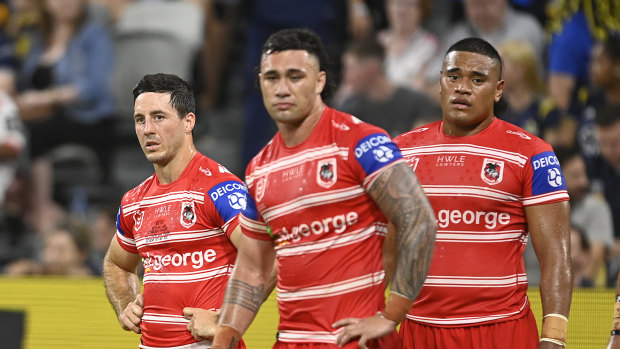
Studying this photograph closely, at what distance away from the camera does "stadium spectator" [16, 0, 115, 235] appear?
32.6 ft

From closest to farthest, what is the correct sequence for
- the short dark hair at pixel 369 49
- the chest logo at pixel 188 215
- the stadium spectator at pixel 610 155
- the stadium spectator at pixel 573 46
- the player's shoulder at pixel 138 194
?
the chest logo at pixel 188 215 < the player's shoulder at pixel 138 194 < the stadium spectator at pixel 610 155 < the stadium spectator at pixel 573 46 < the short dark hair at pixel 369 49

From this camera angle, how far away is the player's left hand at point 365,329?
3535 mm

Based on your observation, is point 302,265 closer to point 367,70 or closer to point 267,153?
point 267,153

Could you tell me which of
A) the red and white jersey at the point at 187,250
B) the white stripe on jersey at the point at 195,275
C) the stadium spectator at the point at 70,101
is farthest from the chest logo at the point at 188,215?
the stadium spectator at the point at 70,101

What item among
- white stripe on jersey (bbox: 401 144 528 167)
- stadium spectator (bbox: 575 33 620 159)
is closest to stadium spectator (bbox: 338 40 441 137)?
stadium spectator (bbox: 575 33 620 159)

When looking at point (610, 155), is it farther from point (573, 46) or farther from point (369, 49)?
point (369, 49)

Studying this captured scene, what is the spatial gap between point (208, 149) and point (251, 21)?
4.78ft

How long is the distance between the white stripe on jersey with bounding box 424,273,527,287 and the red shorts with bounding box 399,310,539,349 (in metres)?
0.18

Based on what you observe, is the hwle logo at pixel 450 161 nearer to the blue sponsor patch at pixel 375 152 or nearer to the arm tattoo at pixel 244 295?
the blue sponsor patch at pixel 375 152

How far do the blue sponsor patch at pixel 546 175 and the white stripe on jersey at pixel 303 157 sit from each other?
1.04 meters

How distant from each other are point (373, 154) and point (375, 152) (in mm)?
11

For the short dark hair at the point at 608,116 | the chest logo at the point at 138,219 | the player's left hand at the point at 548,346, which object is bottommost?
the player's left hand at the point at 548,346

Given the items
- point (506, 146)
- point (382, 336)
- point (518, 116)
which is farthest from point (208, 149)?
point (382, 336)

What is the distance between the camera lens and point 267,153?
13.0 ft
